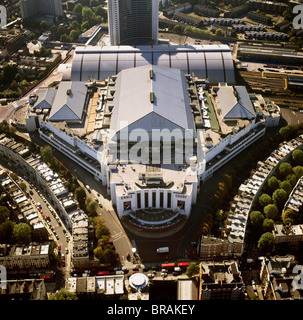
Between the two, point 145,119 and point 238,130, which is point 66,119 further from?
point 238,130

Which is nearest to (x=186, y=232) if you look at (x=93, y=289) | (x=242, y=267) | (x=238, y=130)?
(x=242, y=267)

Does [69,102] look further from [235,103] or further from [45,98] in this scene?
[235,103]

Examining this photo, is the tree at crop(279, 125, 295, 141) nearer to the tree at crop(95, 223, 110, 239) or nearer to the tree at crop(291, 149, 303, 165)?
the tree at crop(291, 149, 303, 165)

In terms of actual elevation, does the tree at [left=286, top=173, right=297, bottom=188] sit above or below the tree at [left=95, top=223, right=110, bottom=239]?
above

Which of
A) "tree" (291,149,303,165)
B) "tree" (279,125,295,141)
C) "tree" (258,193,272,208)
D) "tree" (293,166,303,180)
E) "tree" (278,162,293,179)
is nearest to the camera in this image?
"tree" (258,193,272,208)

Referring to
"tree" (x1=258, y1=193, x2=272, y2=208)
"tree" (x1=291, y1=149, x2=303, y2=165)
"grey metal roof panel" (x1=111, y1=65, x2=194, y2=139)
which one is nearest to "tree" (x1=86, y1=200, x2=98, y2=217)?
"grey metal roof panel" (x1=111, y1=65, x2=194, y2=139)

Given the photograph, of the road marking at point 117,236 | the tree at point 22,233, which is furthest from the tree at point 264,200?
the tree at point 22,233

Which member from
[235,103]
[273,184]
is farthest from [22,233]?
[235,103]
